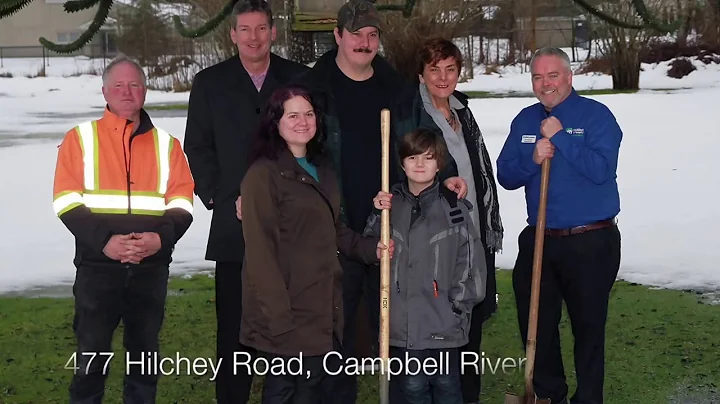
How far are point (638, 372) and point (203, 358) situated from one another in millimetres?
2256

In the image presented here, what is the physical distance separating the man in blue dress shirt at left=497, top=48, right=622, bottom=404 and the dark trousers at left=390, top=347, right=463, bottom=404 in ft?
1.93

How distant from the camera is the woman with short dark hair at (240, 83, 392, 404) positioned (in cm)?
308

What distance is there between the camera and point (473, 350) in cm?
394

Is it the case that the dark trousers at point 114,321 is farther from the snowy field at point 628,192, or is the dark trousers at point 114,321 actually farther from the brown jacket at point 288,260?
the snowy field at point 628,192

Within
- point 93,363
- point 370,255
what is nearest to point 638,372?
point 370,255

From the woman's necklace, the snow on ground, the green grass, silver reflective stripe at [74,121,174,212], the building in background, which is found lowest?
the green grass

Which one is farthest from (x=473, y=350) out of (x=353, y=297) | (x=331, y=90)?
(x=331, y=90)

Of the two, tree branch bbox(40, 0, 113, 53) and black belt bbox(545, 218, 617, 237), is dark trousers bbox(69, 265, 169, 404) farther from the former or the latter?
black belt bbox(545, 218, 617, 237)

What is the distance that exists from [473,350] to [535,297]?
41cm

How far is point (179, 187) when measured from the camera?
359cm

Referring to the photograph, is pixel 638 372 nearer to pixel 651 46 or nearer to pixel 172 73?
pixel 172 73

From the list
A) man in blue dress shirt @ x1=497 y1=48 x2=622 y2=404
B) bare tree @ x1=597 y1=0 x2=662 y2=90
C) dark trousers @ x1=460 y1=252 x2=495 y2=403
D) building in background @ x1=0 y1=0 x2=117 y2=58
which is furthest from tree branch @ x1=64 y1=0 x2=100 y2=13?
building in background @ x1=0 y1=0 x2=117 y2=58

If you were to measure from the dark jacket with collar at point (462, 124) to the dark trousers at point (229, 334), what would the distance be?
927 mm

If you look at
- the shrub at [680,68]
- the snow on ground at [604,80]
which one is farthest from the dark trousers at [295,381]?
the shrub at [680,68]
